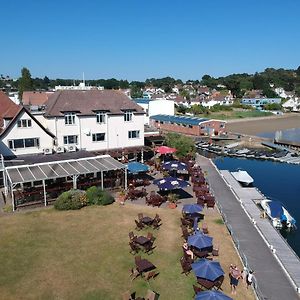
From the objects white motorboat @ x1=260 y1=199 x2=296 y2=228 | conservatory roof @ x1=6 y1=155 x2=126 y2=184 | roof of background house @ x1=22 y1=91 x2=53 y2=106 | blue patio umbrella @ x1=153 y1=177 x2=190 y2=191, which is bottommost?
white motorboat @ x1=260 y1=199 x2=296 y2=228

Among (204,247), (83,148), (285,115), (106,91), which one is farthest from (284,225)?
(285,115)

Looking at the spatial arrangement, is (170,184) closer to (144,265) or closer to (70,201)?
(70,201)

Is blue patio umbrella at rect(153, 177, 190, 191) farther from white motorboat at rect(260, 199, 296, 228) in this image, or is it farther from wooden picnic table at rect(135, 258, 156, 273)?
wooden picnic table at rect(135, 258, 156, 273)

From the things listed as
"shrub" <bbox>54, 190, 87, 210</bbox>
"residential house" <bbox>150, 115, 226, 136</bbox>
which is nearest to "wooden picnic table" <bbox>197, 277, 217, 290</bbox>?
"shrub" <bbox>54, 190, 87, 210</bbox>

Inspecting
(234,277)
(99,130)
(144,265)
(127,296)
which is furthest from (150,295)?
(99,130)

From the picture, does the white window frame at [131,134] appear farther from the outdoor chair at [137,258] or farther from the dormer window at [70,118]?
the outdoor chair at [137,258]

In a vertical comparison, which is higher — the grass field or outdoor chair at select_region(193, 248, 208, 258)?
outdoor chair at select_region(193, 248, 208, 258)

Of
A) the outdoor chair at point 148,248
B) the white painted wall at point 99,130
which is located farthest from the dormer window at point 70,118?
the outdoor chair at point 148,248
